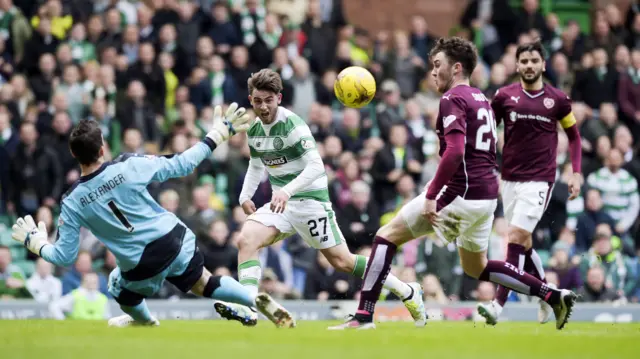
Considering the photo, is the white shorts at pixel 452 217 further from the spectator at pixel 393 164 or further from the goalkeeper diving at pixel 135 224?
the spectator at pixel 393 164

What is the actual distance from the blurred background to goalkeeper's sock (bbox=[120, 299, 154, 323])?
191 inches

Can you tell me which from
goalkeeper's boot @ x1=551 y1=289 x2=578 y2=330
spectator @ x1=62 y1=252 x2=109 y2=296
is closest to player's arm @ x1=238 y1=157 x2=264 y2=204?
goalkeeper's boot @ x1=551 y1=289 x2=578 y2=330

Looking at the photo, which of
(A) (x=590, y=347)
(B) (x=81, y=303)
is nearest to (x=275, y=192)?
(A) (x=590, y=347)

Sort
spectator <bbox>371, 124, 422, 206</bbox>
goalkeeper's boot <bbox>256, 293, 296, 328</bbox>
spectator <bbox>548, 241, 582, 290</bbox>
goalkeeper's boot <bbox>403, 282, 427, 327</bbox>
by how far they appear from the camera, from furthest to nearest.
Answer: spectator <bbox>371, 124, 422, 206</bbox> < spectator <bbox>548, 241, 582, 290</bbox> < goalkeeper's boot <bbox>403, 282, 427, 327</bbox> < goalkeeper's boot <bbox>256, 293, 296, 328</bbox>

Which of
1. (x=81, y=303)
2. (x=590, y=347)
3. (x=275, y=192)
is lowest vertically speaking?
(x=81, y=303)

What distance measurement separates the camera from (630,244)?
18.0m

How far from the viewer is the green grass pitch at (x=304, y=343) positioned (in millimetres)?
7625

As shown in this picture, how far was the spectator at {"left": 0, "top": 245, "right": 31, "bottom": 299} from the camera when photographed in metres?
15.8

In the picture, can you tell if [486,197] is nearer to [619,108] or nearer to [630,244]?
[630,244]

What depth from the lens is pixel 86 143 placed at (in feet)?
30.7

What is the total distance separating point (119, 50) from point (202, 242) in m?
4.22

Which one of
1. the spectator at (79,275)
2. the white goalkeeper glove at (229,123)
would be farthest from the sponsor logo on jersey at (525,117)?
the spectator at (79,275)

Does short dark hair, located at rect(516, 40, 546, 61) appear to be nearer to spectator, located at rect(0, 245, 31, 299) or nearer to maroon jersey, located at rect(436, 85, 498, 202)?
maroon jersey, located at rect(436, 85, 498, 202)

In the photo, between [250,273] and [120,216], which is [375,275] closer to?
[250,273]
